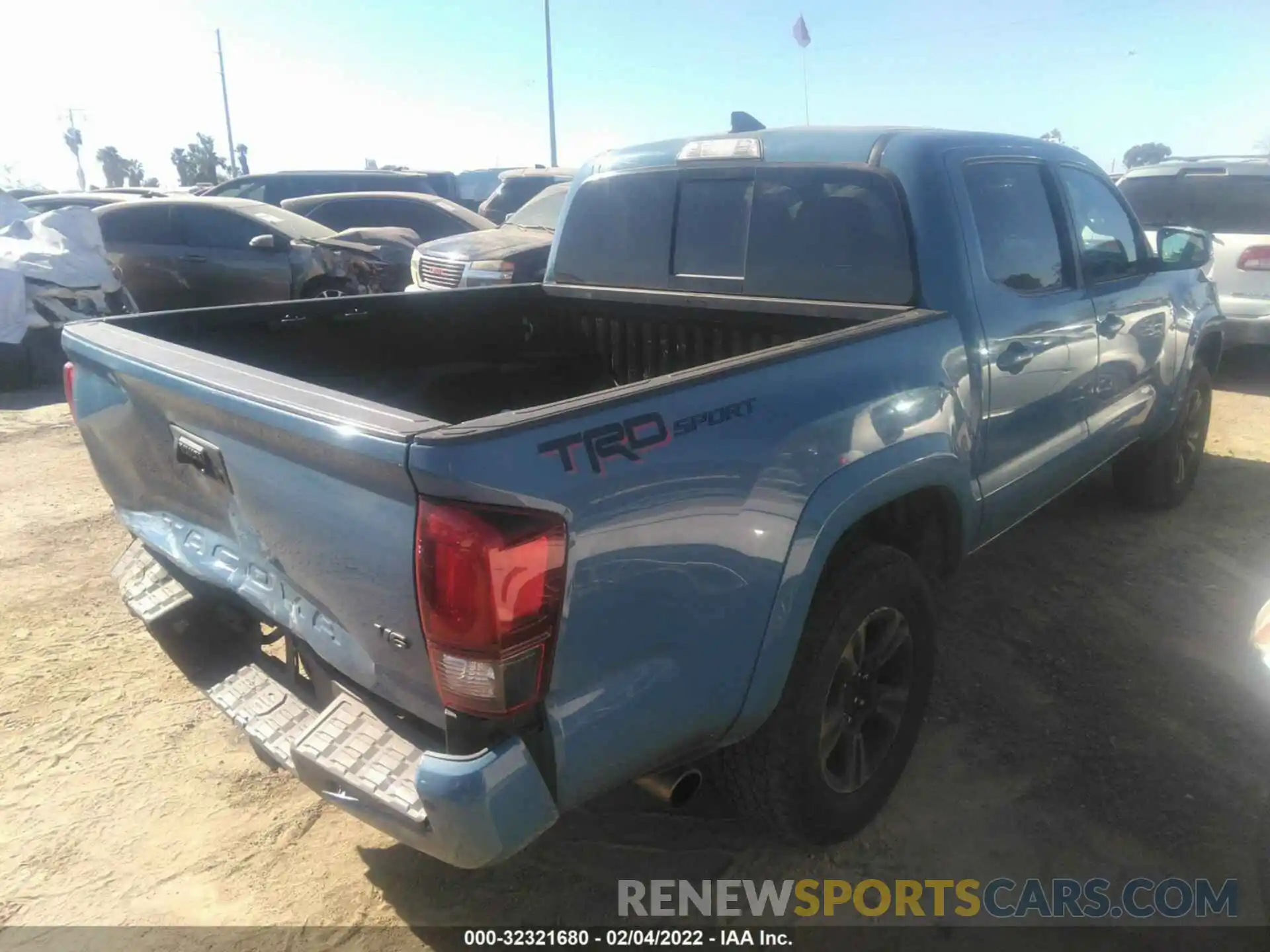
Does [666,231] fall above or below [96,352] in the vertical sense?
above

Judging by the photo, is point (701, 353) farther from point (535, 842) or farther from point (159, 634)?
point (159, 634)

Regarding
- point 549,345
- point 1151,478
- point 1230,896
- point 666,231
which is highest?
point 666,231

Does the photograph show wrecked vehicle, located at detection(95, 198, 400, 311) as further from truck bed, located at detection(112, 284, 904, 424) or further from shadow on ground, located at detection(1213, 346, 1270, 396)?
shadow on ground, located at detection(1213, 346, 1270, 396)

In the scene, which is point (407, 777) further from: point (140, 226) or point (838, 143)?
point (140, 226)

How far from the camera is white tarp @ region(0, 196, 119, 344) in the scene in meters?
8.16

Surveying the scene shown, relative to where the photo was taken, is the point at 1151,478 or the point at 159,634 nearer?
the point at 159,634

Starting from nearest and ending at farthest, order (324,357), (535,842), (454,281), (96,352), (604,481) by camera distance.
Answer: (604,481), (96,352), (535,842), (324,357), (454,281)

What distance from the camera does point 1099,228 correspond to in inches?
155

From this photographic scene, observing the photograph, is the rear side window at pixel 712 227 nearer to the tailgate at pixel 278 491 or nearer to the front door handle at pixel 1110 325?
the front door handle at pixel 1110 325

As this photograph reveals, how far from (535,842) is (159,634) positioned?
118 centimetres

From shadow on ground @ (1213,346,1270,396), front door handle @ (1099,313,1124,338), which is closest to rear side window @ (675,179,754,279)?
front door handle @ (1099,313,1124,338)

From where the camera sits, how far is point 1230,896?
2438 millimetres

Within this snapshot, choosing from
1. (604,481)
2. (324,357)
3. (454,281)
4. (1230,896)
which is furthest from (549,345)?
(454,281)

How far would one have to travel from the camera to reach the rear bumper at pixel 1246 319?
755 centimetres
